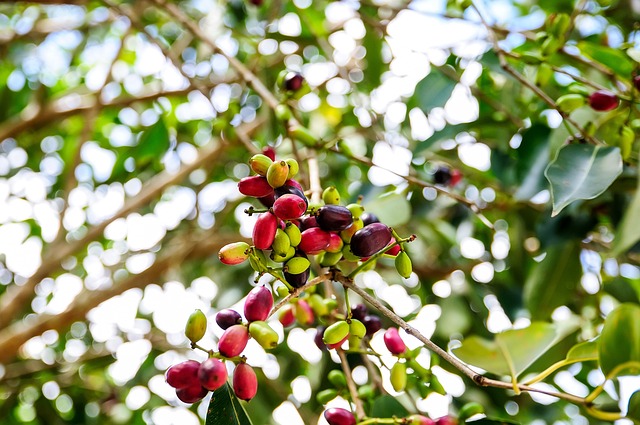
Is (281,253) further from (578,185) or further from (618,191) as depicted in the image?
(618,191)

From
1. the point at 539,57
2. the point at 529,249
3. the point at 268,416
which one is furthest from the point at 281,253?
the point at 529,249

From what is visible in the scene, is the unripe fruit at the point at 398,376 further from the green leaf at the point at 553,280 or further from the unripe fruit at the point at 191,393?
the green leaf at the point at 553,280

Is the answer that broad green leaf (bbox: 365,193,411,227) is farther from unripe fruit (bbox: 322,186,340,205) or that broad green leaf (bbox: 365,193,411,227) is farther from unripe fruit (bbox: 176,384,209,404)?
unripe fruit (bbox: 176,384,209,404)

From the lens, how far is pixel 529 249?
1745mm

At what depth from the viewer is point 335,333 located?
673mm

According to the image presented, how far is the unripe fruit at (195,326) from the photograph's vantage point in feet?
1.99

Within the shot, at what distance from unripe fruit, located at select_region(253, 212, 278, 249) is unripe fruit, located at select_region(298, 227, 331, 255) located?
4 centimetres

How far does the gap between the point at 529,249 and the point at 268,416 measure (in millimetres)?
911

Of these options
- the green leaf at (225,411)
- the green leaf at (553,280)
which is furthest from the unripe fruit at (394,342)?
the green leaf at (553,280)

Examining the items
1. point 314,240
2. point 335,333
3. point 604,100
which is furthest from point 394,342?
point 604,100

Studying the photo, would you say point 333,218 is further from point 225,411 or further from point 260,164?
point 225,411

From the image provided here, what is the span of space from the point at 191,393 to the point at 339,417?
0.73 feet

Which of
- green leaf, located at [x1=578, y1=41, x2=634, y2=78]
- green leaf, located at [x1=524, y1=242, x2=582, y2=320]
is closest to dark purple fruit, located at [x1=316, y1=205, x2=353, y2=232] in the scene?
green leaf, located at [x1=578, y1=41, x2=634, y2=78]

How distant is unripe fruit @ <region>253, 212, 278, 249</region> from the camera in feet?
1.93
